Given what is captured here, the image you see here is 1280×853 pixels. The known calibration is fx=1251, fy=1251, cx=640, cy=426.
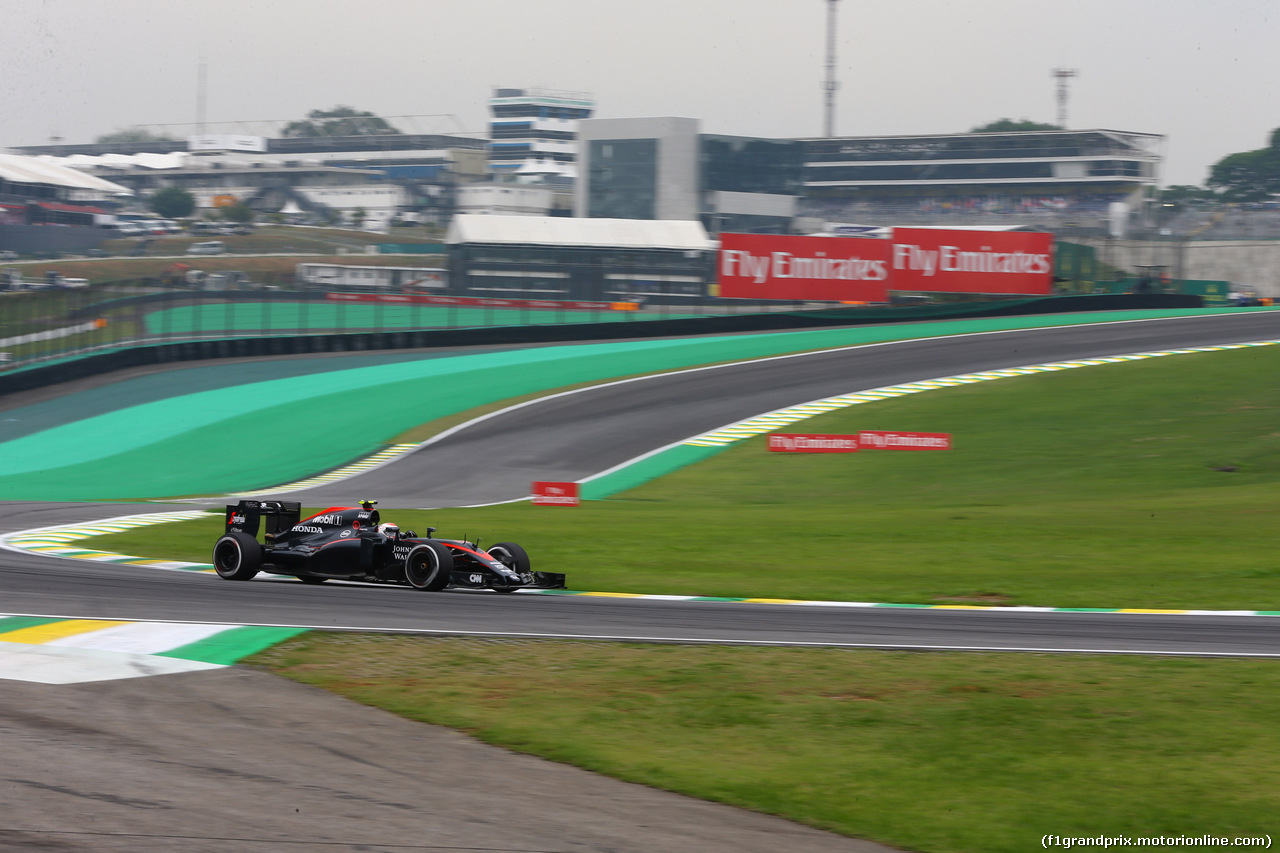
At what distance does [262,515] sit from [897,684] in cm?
799

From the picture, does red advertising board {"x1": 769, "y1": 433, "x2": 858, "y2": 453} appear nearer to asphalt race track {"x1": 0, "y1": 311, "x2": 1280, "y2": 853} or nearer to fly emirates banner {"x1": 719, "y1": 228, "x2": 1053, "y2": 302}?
asphalt race track {"x1": 0, "y1": 311, "x2": 1280, "y2": 853}

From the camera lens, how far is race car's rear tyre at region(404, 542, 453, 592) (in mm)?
12359

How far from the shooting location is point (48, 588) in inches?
465

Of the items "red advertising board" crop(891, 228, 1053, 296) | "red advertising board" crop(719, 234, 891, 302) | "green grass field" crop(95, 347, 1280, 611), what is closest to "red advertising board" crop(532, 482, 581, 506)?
"green grass field" crop(95, 347, 1280, 611)

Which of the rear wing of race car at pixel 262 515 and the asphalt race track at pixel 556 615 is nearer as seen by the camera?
the asphalt race track at pixel 556 615

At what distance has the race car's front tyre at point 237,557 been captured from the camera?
13125 mm

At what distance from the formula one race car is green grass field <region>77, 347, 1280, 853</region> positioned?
3.99 feet

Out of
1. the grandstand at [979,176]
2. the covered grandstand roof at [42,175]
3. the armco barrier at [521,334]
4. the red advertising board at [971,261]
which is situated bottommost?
the armco barrier at [521,334]

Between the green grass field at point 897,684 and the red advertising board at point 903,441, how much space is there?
6991 mm

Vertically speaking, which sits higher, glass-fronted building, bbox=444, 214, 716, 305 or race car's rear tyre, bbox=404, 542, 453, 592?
glass-fronted building, bbox=444, 214, 716, 305

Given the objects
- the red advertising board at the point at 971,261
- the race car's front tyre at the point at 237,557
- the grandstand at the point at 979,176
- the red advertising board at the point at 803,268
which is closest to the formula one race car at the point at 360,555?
the race car's front tyre at the point at 237,557

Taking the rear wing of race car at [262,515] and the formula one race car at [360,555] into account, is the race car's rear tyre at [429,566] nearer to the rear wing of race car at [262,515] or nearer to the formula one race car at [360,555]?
the formula one race car at [360,555]

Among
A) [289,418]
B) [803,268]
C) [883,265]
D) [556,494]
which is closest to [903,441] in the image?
[556,494]

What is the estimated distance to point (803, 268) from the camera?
166 feet
